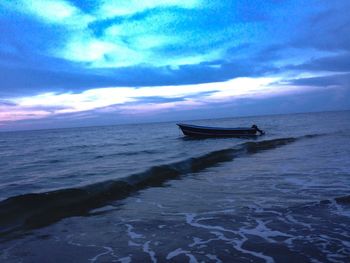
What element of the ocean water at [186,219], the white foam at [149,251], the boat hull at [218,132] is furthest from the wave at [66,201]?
the boat hull at [218,132]

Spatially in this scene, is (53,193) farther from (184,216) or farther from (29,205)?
(184,216)

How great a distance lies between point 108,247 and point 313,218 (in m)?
4.53

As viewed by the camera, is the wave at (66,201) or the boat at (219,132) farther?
the boat at (219,132)

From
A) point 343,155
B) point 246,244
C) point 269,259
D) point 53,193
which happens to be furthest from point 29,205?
point 343,155

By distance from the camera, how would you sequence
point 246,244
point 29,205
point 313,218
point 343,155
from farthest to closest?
1. point 343,155
2. point 29,205
3. point 313,218
4. point 246,244

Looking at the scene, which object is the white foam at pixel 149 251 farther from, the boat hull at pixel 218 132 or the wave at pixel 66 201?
the boat hull at pixel 218 132

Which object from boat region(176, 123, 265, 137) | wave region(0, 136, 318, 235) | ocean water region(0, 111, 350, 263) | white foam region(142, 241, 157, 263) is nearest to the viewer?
white foam region(142, 241, 157, 263)

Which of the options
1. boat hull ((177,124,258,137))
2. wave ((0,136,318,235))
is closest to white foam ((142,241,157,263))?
wave ((0,136,318,235))

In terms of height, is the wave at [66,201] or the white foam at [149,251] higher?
the white foam at [149,251]

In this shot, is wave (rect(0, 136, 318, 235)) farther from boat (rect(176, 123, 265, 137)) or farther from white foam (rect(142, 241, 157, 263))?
boat (rect(176, 123, 265, 137))

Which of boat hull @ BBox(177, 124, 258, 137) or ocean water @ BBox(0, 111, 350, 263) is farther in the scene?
boat hull @ BBox(177, 124, 258, 137)

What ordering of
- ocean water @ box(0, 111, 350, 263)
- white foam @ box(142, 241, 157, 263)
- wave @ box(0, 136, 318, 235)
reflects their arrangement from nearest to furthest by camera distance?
1. white foam @ box(142, 241, 157, 263)
2. ocean water @ box(0, 111, 350, 263)
3. wave @ box(0, 136, 318, 235)

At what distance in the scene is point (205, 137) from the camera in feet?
140

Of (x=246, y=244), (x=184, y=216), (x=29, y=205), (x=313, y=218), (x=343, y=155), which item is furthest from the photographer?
(x=343, y=155)
